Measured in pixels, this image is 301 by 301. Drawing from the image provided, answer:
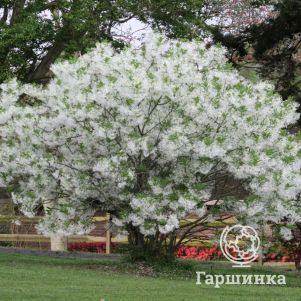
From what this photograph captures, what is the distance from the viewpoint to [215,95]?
45.1 feet

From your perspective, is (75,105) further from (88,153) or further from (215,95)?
(215,95)

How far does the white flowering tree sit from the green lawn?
0.80m

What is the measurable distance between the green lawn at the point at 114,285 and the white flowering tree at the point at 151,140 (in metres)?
0.80

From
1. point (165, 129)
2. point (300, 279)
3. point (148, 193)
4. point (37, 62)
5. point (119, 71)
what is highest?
point (37, 62)

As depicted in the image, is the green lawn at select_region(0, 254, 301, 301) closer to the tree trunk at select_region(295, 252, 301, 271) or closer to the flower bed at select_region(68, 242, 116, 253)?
the tree trunk at select_region(295, 252, 301, 271)

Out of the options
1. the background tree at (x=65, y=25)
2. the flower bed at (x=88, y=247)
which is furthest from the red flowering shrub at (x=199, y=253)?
the background tree at (x=65, y=25)

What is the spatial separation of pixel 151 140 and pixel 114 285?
3517 millimetres

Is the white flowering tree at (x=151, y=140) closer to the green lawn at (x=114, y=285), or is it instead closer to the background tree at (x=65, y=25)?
the green lawn at (x=114, y=285)

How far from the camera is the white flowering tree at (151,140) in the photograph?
1355 centimetres

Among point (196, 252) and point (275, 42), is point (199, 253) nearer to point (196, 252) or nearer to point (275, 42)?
point (196, 252)

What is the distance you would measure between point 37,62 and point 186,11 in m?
4.49

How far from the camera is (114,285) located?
11.0 metres

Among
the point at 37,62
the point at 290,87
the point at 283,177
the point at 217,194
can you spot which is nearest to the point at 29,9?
the point at 37,62

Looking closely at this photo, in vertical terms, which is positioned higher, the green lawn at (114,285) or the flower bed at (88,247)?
the flower bed at (88,247)
